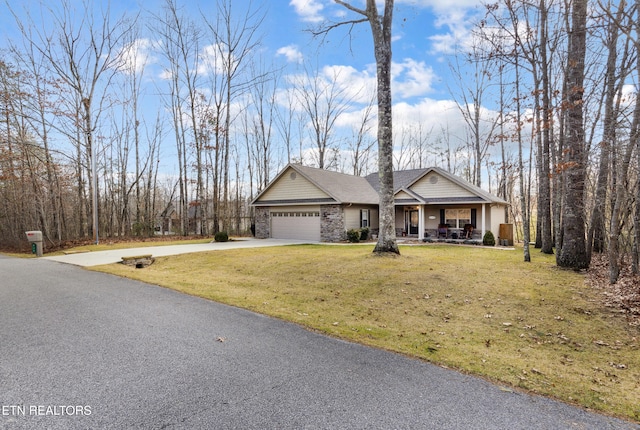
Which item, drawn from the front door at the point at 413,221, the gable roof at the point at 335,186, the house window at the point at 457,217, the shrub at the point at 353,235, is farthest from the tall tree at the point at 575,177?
the front door at the point at 413,221

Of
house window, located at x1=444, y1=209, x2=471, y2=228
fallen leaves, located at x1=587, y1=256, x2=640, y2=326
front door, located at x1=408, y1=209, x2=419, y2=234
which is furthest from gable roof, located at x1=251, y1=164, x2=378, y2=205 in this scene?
fallen leaves, located at x1=587, y1=256, x2=640, y2=326

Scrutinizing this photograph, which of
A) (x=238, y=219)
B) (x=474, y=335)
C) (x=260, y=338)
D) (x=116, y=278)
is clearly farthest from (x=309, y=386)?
(x=238, y=219)

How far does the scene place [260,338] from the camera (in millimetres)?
4367

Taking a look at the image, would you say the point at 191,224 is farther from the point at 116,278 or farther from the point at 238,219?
the point at 116,278

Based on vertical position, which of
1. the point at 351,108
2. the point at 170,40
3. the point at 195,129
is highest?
the point at 170,40

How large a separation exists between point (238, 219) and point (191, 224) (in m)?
14.1

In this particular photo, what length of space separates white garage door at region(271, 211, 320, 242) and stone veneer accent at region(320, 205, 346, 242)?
407mm

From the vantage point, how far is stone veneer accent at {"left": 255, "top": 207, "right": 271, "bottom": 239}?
2109 centimetres

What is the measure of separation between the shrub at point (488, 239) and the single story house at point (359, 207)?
3.28 ft

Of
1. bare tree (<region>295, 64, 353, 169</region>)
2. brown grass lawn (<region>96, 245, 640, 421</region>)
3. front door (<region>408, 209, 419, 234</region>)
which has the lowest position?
brown grass lawn (<region>96, 245, 640, 421</region>)

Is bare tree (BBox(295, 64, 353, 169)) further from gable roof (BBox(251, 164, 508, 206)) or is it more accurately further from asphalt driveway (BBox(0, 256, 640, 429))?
asphalt driveway (BBox(0, 256, 640, 429))

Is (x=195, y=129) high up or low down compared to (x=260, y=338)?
up

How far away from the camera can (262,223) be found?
69.9 feet

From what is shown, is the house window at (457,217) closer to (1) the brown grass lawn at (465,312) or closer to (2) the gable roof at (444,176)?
(2) the gable roof at (444,176)
